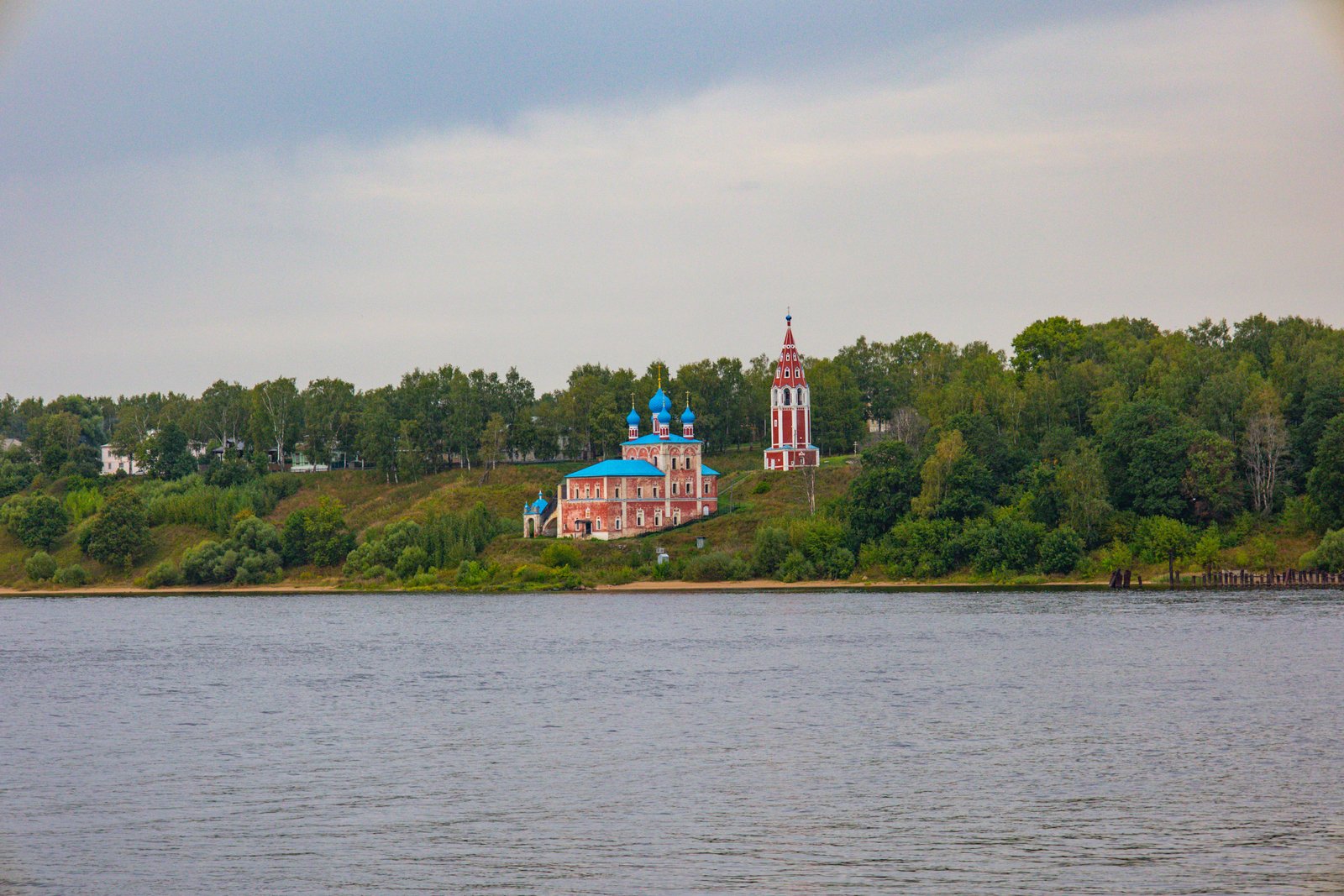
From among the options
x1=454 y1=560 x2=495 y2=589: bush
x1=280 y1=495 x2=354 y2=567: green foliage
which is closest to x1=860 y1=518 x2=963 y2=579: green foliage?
x1=454 y1=560 x2=495 y2=589: bush

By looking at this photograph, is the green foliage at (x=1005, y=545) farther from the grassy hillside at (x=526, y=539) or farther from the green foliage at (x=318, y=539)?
the green foliage at (x=318, y=539)

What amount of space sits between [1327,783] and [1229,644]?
26.5 metres

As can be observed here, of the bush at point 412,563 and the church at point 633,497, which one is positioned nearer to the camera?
the bush at point 412,563

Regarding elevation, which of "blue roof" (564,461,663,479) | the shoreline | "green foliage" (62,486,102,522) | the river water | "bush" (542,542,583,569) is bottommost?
the river water

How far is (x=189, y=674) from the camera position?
5512cm

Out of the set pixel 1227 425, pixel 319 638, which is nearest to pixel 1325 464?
pixel 1227 425

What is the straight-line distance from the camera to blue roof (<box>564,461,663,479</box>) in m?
117

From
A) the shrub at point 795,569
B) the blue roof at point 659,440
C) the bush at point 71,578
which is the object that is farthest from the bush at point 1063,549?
the bush at point 71,578

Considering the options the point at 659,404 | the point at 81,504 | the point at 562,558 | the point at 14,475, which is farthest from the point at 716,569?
the point at 14,475

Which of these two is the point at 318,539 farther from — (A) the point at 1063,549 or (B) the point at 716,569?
(A) the point at 1063,549

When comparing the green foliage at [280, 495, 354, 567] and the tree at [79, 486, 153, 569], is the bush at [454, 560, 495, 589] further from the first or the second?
the tree at [79, 486, 153, 569]

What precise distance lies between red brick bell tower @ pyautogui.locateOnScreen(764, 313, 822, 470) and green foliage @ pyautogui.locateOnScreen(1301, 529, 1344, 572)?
164 ft

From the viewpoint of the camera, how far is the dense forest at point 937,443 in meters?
94.2

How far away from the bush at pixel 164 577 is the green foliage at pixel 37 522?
11992 millimetres
